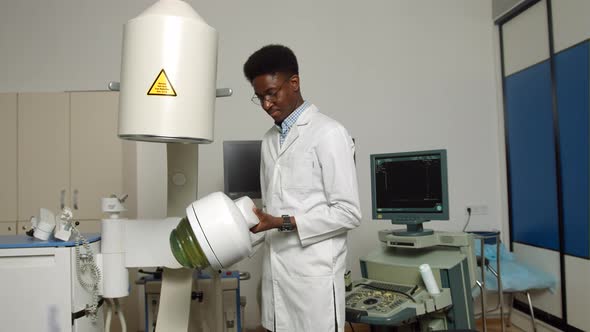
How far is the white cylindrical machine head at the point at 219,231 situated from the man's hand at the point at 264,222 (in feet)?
0.45

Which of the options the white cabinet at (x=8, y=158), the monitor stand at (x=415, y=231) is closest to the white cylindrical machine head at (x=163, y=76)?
the monitor stand at (x=415, y=231)

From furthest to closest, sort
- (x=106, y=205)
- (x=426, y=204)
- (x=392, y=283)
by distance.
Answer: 1. (x=426, y=204)
2. (x=392, y=283)
3. (x=106, y=205)

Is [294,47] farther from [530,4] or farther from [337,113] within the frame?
[530,4]

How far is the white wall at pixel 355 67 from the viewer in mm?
3361

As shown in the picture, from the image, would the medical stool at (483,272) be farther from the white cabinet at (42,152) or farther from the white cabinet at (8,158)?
the white cabinet at (8,158)

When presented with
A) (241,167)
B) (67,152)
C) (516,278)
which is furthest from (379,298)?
(67,152)

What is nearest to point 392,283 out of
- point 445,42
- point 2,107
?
point 445,42

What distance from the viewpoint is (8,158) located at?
3.13 meters

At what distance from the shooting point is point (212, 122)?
1.10 meters

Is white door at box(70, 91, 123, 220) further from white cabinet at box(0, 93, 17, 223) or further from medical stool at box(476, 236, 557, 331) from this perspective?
medical stool at box(476, 236, 557, 331)

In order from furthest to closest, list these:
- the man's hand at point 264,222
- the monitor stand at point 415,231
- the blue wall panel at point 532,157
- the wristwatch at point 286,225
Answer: the blue wall panel at point 532,157
the monitor stand at point 415,231
the wristwatch at point 286,225
the man's hand at point 264,222

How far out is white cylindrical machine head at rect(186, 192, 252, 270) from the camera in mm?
1000

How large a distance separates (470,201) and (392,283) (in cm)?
181

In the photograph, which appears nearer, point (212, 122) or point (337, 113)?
point (212, 122)
